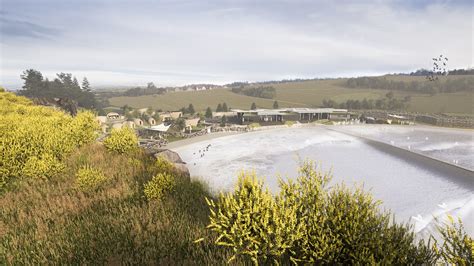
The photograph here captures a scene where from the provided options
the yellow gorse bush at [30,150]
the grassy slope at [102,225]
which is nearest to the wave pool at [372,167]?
the grassy slope at [102,225]

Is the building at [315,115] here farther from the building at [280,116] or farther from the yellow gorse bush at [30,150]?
the yellow gorse bush at [30,150]

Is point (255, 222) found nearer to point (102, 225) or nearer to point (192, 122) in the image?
point (102, 225)

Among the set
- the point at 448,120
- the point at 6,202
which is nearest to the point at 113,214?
the point at 6,202

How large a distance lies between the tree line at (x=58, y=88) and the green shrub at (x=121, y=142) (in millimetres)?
87093

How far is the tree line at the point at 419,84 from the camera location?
13600 cm

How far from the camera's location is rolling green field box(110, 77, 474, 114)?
11644cm

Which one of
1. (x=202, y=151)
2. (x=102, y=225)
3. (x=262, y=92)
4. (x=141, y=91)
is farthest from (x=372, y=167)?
(x=141, y=91)

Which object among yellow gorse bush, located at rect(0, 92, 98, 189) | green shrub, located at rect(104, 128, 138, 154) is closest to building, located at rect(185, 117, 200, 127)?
green shrub, located at rect(104, 128, 138, 154)

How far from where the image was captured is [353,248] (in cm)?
669

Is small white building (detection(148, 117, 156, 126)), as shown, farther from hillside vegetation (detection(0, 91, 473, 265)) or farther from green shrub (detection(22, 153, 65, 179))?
green shrub (detection(22, 153, 65, 179))

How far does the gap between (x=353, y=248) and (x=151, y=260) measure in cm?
511

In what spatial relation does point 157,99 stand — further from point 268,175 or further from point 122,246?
point 122,246

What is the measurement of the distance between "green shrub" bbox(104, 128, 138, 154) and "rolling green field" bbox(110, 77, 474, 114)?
4538 inches

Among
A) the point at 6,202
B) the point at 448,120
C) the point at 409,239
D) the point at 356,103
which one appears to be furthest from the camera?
the point at 356,103
